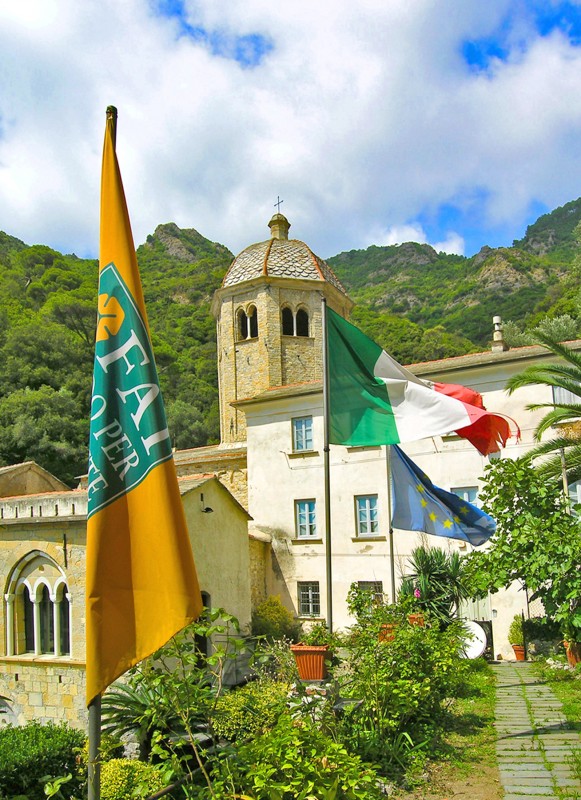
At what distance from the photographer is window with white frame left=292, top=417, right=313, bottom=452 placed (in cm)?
2522

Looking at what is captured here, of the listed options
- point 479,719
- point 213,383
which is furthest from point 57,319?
point 479,719

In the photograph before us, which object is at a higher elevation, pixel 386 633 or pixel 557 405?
pixel 557 405

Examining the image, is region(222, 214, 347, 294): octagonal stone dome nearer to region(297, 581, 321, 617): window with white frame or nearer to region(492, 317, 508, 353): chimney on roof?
region(492, 317, 508, 353): chimney on roof

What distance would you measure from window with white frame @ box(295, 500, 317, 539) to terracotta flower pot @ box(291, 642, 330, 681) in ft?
52.7

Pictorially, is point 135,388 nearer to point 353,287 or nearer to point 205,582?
point 205,582

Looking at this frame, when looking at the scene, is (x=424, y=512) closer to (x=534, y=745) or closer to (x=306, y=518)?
(x=534, y=745)

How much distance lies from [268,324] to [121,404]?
26.9 metres

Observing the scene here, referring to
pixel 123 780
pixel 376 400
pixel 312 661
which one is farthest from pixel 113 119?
pixel 312 661

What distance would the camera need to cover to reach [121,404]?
462cm

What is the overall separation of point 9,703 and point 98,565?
1279 cm

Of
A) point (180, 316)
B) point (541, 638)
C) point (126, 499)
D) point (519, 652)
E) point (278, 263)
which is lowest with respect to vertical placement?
point (519, 652)

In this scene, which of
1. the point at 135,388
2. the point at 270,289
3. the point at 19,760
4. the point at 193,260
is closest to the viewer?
the point at 135,388

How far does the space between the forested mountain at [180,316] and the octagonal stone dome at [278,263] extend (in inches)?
559

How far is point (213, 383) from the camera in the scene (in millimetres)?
53594
